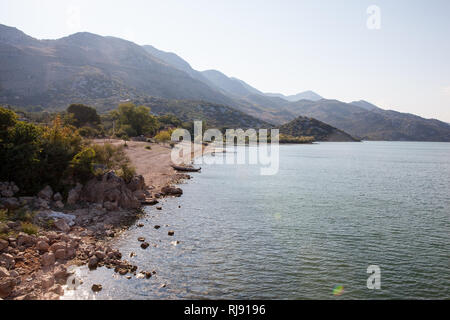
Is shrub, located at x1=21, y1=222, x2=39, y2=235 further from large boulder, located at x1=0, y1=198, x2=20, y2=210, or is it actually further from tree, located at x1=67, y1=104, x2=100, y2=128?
tree, located at x1=67, y1=104, x2=100, y2=128

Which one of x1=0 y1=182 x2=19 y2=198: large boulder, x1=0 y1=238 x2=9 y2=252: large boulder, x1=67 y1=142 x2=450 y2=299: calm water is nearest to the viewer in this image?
x1=67 y1=142 x2=450 y2=299: calm water

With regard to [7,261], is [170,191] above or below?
above

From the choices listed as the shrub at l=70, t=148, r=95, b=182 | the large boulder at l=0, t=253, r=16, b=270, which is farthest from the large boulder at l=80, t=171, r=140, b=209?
the large boulder at l=0, t=253, r=16, b=270

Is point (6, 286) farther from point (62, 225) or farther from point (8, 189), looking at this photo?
point (8, 189)

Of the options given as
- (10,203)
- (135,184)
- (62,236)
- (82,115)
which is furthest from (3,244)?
(82,115)

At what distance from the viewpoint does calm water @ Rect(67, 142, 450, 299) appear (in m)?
16.0

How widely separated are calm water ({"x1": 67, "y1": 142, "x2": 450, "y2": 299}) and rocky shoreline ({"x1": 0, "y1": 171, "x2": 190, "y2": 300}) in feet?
3.78

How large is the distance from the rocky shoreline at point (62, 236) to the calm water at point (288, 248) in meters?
1.15

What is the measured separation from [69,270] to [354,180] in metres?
50.9

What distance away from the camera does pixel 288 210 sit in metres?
32.9

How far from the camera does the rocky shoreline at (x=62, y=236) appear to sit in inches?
583

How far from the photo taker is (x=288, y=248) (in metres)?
21.7

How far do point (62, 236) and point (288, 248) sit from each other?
50.7 ft
